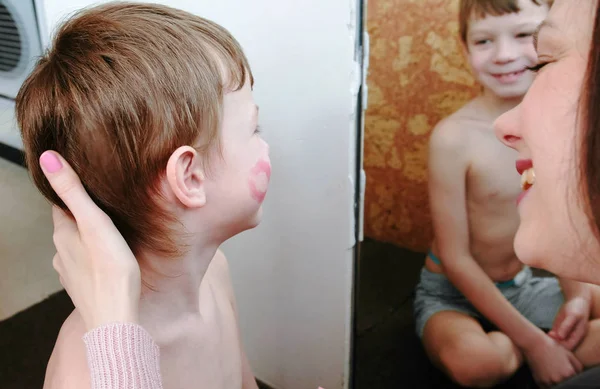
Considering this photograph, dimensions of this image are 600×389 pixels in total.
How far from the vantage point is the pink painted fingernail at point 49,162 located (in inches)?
19.0

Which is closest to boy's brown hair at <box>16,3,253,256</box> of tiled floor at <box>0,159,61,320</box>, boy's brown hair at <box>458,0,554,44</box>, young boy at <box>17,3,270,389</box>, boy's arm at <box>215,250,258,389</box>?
young boy at <box>17,3,270,389</box>

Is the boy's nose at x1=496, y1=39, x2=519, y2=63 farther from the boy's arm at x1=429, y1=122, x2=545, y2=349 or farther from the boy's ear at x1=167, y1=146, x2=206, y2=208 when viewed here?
the boy's ear at x1=167, y1=146, x2=206, y2=208

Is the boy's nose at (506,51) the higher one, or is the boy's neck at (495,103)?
the boy's nose at (506,51)

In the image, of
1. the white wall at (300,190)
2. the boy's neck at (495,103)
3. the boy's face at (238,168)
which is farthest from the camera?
the boy's neck at (495,103)

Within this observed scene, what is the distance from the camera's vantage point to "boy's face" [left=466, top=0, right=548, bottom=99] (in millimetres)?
780

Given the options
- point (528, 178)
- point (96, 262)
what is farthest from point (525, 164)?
point (96, 262)

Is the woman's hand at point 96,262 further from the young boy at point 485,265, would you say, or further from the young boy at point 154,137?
the young boy at point 485,265

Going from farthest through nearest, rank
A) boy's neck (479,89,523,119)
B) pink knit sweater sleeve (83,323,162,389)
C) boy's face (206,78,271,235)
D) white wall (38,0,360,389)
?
boy's neck (479,89,523,119) < white wall (38,0,360,389) < boy's face (206,78,271,235) < pink knit sweater sleeve (83,323,162,389)

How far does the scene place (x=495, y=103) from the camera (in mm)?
877

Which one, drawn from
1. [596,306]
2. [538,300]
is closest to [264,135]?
[538,300]

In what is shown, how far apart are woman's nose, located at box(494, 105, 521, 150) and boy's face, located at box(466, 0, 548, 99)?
221 millimetres

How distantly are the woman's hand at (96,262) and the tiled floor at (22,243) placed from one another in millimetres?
204

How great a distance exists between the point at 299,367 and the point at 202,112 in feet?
2.29

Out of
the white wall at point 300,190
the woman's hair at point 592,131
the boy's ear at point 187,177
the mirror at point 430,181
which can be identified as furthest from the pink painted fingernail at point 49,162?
the mirror at point 430,181
